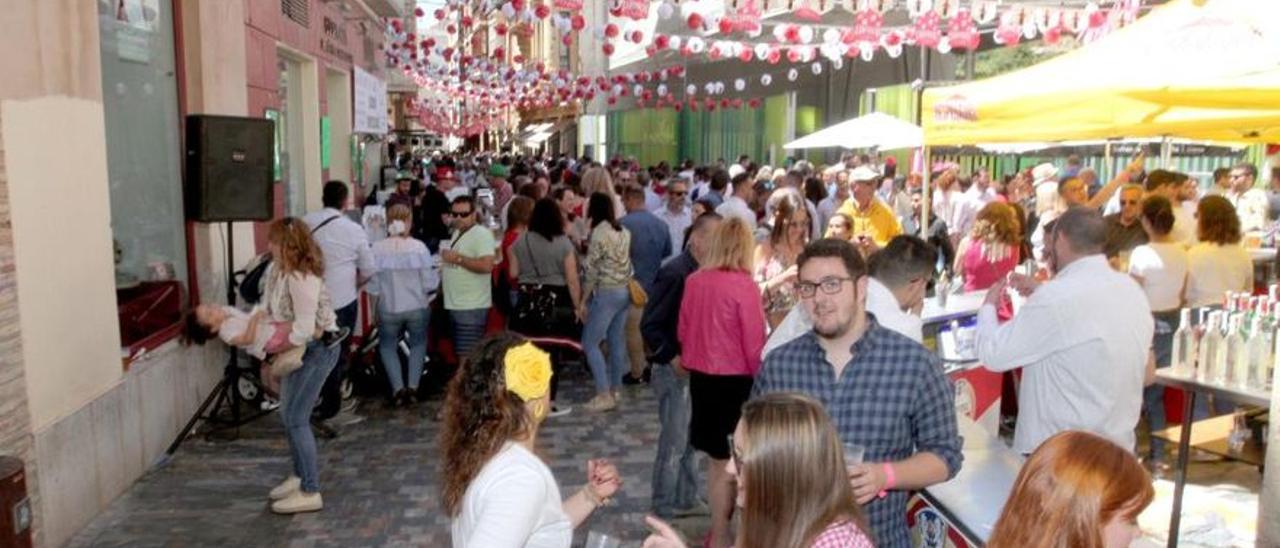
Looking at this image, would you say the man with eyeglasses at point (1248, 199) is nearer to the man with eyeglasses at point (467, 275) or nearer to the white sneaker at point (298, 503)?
the man with eyeglasses at point (467, 275)

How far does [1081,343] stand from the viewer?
13.9 ft

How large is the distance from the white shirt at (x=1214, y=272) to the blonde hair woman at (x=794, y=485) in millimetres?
5801

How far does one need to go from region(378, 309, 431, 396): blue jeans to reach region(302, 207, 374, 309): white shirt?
36cm

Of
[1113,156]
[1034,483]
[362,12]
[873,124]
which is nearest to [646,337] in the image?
[1034,483]

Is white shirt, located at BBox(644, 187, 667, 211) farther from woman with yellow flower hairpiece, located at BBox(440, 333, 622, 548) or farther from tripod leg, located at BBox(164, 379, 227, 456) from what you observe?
woman with yellow flower hairpiece, located at BBox(440, 333, 622, 548)

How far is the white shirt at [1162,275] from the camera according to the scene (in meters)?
7.16

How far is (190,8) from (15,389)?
14.0 ft

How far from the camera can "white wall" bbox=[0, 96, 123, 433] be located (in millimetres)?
5441

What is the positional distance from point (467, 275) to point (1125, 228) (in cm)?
486

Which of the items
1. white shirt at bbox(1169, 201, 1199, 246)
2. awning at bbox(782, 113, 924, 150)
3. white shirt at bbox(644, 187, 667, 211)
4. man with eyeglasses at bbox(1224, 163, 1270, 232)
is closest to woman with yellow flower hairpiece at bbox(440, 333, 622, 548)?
white shirt at bbox(1169, 201, 1199, 246)

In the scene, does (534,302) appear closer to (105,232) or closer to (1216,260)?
(105,232)

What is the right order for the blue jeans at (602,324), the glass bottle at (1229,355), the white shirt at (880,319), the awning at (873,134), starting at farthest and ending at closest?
A: the awning at (873,134) < the blue jeans at (602,324) < the glass bottle at (1229,355) < the white shirt at (880,319)

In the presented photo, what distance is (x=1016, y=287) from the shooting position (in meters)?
5.07

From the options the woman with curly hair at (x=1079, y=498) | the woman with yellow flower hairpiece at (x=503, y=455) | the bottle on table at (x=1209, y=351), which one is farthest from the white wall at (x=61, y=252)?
the bottle on table at (x=1209, y=351)
